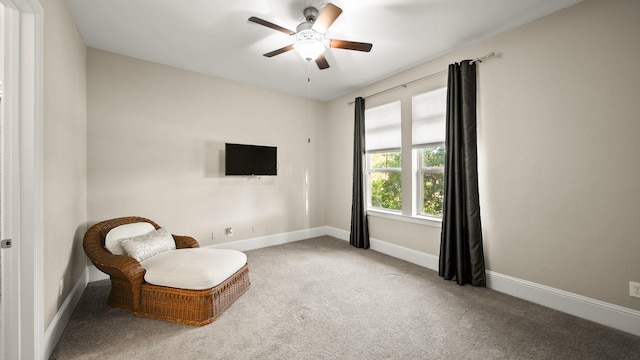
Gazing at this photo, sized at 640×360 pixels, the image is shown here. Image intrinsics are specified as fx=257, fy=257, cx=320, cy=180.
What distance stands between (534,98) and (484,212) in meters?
1.24

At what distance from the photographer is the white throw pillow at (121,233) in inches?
98.2

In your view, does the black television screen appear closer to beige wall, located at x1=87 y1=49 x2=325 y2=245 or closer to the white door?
beige wall, located at x1=87 y1=49 x2=325 y2=245

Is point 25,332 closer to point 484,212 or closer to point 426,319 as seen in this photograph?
point 426,319

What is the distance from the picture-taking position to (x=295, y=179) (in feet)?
15.9

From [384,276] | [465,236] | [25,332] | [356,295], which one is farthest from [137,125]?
[465,236]

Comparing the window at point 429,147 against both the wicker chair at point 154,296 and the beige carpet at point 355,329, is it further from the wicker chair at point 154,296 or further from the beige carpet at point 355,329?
the wicker chair at point 154,296

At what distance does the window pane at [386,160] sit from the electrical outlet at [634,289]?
98.5 inches

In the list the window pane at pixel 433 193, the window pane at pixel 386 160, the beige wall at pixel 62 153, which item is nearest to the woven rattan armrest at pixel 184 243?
the beige wall at pixel 62 153

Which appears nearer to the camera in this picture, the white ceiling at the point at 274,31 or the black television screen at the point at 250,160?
the white ceiling at the point at 274,31

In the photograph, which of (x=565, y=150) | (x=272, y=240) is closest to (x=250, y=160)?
(x=272, y=240)

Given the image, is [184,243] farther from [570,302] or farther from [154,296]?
[570,302]

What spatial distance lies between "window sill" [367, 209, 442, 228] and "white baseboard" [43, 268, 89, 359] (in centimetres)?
372

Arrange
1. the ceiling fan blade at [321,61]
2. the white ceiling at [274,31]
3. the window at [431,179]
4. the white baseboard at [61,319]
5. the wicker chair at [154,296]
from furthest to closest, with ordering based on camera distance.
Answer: the window at [431,179]
the ceiling fan blade at [321,61]
the white ceiling at [274,31]
the wicker chair at [154,296]
the white baseboard at [61,319]

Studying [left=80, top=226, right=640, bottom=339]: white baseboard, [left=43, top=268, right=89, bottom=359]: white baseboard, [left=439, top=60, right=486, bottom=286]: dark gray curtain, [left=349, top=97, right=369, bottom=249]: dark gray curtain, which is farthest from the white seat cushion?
[left=439, top=60, right=486, bottom=286]: dark gray curtain
